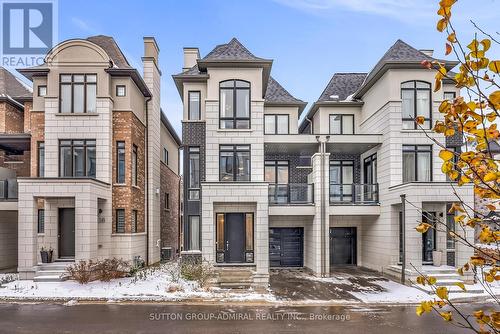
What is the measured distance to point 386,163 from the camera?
56.2 feet

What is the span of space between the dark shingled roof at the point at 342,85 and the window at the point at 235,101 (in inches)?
202

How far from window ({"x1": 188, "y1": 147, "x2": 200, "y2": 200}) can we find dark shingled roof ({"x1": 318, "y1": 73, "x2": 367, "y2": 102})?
727 centimetres

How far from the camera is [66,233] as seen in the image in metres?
16.9

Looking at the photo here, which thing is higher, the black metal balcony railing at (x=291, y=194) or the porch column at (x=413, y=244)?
the black metal balcony railing at (x=291, y=194)

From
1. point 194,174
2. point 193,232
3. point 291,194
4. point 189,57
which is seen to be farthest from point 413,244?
point 189,57

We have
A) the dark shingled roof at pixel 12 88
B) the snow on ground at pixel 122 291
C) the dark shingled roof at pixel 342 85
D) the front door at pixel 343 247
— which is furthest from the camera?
the dark shingled roof at pixel 342 85

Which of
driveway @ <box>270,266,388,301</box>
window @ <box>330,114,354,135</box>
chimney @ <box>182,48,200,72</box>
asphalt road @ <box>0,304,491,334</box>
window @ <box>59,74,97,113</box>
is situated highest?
chimney @ <box>182,48,200,72</box>

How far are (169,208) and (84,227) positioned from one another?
10.2 meters

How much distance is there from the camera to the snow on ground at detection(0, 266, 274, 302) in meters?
12.8

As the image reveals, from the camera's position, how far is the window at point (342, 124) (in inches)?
798

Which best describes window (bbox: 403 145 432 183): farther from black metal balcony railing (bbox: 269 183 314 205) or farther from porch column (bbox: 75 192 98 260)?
porch column (bbox: 75 192 98 260)

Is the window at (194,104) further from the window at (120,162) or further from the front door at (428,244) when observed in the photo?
the front door at (428,244)

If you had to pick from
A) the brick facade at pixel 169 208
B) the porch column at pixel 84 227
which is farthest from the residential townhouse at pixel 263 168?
the brick facade at pixel 169 208

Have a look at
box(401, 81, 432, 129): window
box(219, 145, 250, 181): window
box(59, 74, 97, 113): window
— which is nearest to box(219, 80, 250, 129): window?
box(219, 145, 250, 181): window
